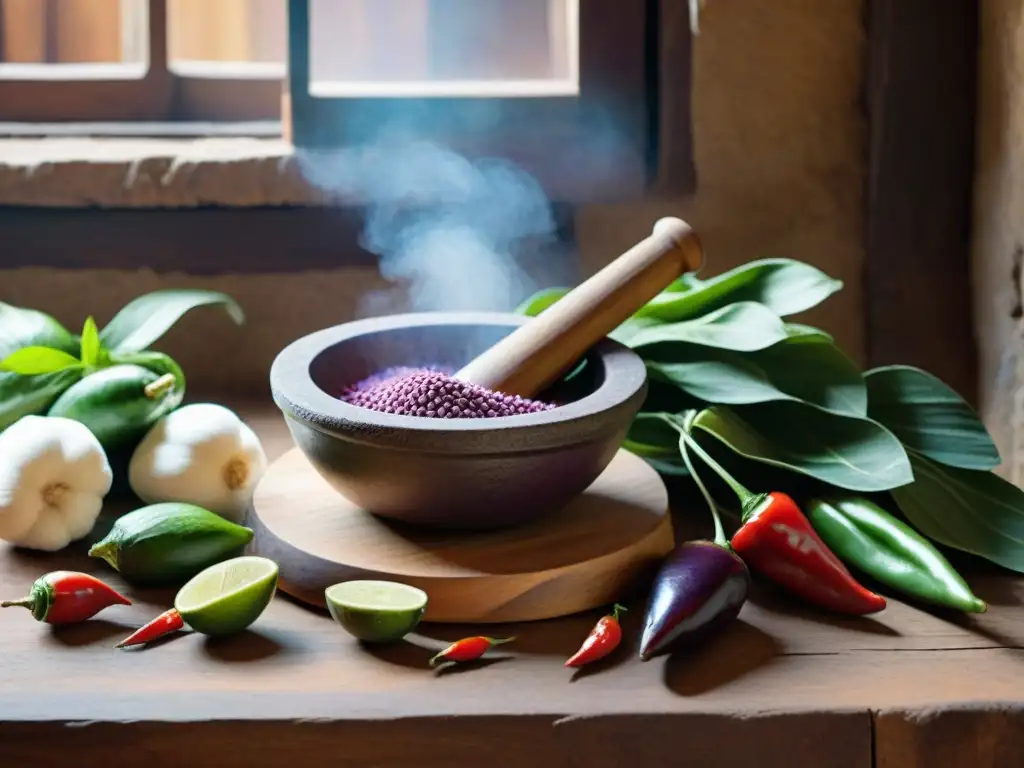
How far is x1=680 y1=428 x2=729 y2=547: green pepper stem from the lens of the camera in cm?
83

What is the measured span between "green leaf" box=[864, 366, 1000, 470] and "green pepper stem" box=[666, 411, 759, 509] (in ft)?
0.51

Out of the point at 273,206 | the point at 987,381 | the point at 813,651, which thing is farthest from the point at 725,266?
the point at 813,651

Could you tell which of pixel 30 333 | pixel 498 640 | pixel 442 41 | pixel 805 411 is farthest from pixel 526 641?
pixel 442 41

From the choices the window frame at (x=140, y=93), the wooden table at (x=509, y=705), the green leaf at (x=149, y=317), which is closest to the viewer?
the wooden table at (x=509, y=705)

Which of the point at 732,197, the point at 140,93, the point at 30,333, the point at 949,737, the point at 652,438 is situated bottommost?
the point at 949,737

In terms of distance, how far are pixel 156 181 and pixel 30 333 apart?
0.26 metres

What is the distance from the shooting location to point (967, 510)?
93 cm

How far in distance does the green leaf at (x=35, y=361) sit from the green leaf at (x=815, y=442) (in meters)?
0.56

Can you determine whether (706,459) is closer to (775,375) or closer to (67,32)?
(775,375)

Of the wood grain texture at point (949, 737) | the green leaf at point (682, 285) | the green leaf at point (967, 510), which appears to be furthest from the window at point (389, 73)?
the wood grain texture at point (949, 737)

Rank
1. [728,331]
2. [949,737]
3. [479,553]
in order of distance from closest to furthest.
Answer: [949,737]
[479,553]
[728,331]

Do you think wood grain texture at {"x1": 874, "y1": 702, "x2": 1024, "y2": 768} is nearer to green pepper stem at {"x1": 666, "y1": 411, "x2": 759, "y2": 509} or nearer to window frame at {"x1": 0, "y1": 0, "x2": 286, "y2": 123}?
green pepper stem at {"x1": 666, "y1": 411, "x2": 759, "y2": 509}

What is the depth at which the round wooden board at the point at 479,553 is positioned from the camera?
0.79m

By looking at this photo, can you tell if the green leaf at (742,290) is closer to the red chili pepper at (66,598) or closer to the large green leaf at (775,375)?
the large green leaf at (775,375)
